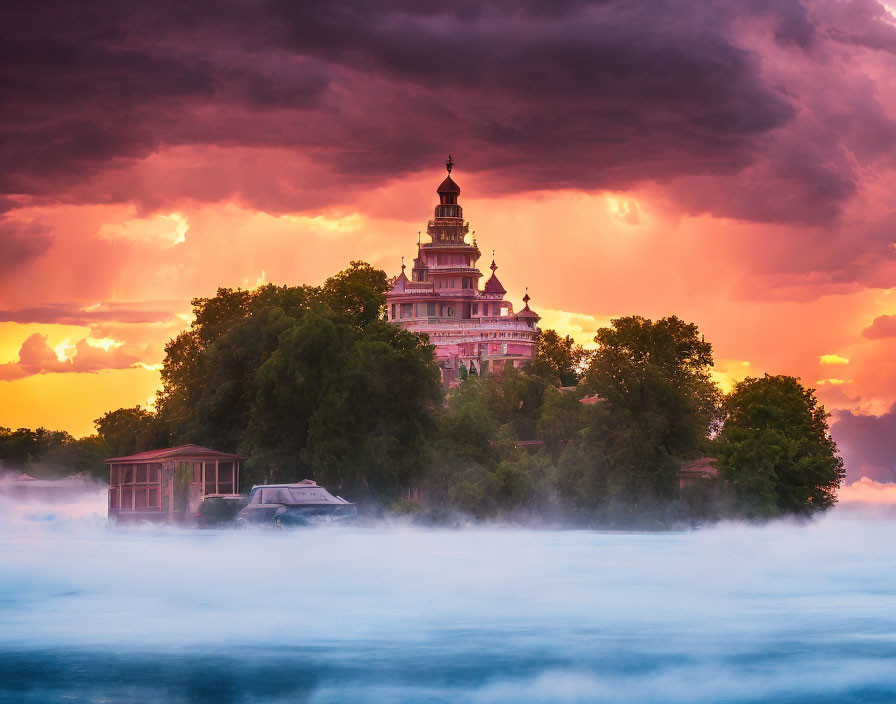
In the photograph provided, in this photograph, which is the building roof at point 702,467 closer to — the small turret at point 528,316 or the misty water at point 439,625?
the misty water at point 439,625

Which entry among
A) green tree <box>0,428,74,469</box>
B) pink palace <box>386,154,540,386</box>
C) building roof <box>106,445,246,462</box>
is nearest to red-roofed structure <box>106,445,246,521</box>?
building roof <box>106,445,246,462</box>

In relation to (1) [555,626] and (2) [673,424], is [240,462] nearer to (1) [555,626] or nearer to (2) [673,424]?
(2) [673,424]

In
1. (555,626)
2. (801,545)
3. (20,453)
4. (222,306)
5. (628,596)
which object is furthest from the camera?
(20,453)

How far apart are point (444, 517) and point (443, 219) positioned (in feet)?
331

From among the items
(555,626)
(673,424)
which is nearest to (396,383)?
(673,424)

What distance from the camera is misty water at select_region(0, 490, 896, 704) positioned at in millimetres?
18984

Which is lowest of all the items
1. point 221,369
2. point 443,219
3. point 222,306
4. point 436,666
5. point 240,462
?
point 436,666

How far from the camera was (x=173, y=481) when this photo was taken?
61.7 metres

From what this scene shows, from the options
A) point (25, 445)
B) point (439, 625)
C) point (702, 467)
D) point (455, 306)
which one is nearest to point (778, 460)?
point (702, 467)

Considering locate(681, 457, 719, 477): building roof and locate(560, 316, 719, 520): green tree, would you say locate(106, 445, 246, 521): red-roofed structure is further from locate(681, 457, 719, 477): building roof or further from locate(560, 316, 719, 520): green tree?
locate(681, 457, 719, 477): building roof

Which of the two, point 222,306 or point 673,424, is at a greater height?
point 222,306

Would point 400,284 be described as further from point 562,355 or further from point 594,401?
point 594,401

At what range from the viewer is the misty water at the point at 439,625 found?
18984 mm

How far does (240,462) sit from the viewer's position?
63.7 m
